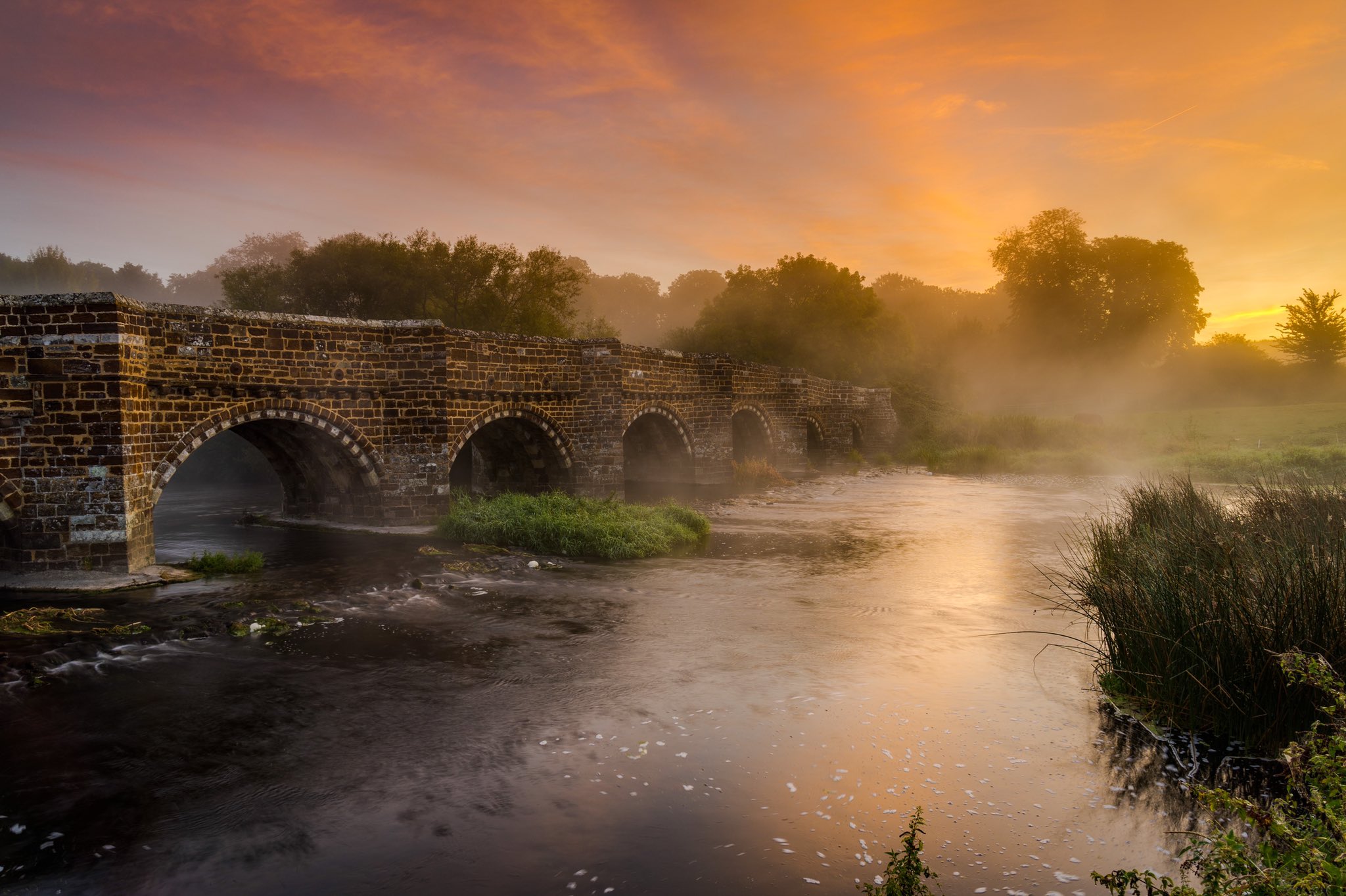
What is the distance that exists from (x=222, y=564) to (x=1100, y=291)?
57715 mm

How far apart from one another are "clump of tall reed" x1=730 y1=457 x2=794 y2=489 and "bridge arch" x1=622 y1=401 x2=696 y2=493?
2238 millimetres

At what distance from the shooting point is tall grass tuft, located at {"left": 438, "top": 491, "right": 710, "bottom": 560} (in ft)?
54.4

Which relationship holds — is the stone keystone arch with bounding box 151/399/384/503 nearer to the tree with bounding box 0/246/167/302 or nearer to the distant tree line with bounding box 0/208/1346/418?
the distant tree line with bounding box 0/208/1346/418

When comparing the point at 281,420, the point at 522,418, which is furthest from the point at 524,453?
the point at 281,420

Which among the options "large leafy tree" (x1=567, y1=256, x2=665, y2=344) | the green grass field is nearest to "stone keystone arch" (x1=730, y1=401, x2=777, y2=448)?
the green grass field

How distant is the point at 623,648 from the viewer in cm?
1022

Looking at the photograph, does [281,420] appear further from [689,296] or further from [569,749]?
[689,296]

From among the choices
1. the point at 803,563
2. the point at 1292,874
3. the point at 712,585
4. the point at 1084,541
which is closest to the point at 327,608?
the point at 712,585

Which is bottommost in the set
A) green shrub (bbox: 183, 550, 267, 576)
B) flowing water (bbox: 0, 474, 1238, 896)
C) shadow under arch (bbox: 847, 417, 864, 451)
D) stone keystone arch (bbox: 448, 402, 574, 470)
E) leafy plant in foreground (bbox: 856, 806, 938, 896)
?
flowing water (bbox: 0, 474, 1238, 896)

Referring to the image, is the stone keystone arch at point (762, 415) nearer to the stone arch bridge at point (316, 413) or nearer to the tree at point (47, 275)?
the stone arch bridge at point (316, 413)

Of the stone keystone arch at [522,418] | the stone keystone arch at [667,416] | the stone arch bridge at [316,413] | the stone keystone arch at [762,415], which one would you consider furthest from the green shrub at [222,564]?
the stone keystone arch at [762,415]

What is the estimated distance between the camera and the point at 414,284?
124 feet

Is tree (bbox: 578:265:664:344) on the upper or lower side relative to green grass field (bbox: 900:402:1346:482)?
upper

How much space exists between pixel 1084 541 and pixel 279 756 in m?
13.6
